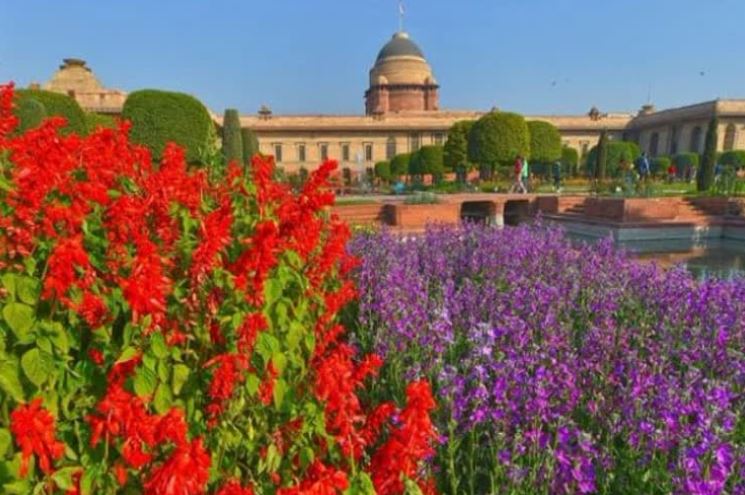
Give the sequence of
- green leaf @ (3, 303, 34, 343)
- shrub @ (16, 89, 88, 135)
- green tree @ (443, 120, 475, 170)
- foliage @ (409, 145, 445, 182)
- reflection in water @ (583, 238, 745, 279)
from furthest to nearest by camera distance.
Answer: foliage @ (409, 145, 445, 182), green tree @ (443, 120, 475, 170), shrub @ (16, 89, 88, 135), reflection in water @ (583, 238, 745, 279), green leaf @ (3, 303, 34, 343)

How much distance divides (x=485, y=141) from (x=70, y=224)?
3133cm

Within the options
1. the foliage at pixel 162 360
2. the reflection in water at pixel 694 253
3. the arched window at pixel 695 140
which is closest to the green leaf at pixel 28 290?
the foliage at pixel 162 360

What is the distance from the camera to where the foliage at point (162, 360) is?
130 centimetres

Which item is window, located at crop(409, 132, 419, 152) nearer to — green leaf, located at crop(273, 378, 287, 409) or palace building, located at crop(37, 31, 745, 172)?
palace building, located at crop(37, 31, 745, 172)

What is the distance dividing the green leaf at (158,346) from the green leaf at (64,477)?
34 cm

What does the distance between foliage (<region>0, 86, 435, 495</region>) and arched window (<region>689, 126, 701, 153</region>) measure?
65058 mm

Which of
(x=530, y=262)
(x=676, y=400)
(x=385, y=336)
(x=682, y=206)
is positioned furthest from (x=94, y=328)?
(x=682, y=206)

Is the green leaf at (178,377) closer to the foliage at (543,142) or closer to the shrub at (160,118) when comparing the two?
the shrub at (160,118)

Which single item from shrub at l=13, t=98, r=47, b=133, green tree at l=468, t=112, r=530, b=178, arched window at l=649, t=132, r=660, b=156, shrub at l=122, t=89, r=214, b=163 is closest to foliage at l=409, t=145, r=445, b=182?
green tree at l=468, t=112, r=530, b=178

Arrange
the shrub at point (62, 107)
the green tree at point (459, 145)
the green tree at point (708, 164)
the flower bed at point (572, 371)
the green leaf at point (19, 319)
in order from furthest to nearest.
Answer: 1. the green tree at point (459, 145)
2. the green tree at point (708, 164)
3. the shrub at point (62, 107)
4. the flower bed at point (572, 371)
5. the green leaf at point (19, 319)

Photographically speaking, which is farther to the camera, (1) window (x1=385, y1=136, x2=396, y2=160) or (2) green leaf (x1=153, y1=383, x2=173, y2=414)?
(1) window (x1=385, y1=136, x2=396, y2=160)

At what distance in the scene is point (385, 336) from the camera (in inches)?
116

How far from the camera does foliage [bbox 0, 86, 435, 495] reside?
1299 millimetres

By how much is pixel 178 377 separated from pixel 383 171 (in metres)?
54.0
